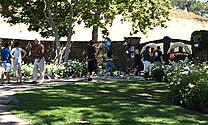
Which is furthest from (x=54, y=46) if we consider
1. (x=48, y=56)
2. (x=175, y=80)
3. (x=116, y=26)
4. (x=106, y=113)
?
(x=116, y=26)

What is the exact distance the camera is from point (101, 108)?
8.87m

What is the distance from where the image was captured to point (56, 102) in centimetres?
964

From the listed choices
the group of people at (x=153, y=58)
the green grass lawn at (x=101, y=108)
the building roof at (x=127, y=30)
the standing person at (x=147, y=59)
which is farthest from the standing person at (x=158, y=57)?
the building roof at (x=127, y=30)

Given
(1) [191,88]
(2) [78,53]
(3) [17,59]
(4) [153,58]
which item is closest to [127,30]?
(2) [78,53]

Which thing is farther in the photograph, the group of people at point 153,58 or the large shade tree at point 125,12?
the large shade tree at point 125,12

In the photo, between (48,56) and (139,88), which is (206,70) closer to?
(139,88)

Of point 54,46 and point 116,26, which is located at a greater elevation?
point 116,26

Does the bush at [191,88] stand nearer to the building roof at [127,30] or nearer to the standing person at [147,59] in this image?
the standing person at [147,59]

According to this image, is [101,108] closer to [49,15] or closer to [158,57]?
[158,57]

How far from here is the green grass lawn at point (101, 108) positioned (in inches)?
299

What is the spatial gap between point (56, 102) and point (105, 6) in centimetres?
1287

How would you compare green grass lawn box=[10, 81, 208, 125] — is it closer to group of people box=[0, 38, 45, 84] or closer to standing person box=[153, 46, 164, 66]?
group of people box=[0, 38, 45, 84]

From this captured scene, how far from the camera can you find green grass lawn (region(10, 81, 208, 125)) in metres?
7.60

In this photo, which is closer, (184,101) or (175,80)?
(184,101)
